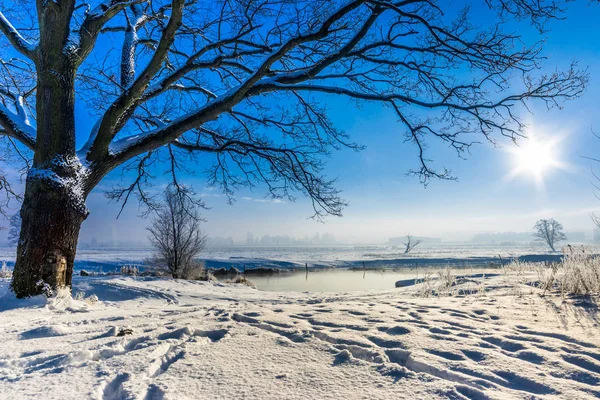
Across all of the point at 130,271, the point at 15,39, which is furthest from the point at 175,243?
the point at 15,39

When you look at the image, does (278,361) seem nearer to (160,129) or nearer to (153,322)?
(153,322)

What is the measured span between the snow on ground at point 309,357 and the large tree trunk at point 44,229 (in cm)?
147

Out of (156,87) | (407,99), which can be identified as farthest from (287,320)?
(156,87)

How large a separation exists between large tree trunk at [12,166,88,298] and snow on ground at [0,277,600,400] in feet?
4.82

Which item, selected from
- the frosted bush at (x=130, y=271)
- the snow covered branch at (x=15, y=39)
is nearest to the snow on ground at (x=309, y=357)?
the snow covered branch at (x=15, y=39)

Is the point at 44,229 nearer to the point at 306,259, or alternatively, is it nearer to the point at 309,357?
the point at 309,357

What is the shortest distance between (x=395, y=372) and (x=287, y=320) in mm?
1585

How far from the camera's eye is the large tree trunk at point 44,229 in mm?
4820

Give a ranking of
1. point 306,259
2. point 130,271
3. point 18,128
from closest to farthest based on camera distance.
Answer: point 18,128 → point 130,271 → point 306,259

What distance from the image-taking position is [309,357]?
7.09 feet

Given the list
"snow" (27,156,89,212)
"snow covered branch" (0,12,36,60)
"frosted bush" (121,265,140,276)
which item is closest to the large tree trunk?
"snow" (27,156,89,212)

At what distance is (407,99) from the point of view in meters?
5.94

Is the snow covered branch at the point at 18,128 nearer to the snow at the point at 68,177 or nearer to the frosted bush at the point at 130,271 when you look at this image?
the snow at the point at 68,177

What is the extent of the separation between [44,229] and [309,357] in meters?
4.79
